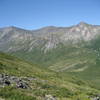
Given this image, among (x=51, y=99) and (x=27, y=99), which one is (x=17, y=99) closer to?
(x=27, y=99)

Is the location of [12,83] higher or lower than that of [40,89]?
higher

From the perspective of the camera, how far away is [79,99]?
94.7 ft

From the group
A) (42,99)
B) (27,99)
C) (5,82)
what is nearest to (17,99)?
(27,99)

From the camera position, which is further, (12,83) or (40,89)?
(40,89)

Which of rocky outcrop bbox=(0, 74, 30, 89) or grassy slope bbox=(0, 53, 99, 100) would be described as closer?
grassy slope bbox=(0, 53, 99, 100)

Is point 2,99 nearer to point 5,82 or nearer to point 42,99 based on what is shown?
point 42,99

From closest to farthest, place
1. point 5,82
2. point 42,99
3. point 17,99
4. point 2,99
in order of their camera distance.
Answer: point 2,99, point 17,99, point 42,99, point 5,82

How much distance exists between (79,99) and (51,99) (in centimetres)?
375

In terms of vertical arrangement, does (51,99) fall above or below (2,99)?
below

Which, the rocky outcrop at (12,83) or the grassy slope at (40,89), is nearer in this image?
the grassy slope at (40,89)

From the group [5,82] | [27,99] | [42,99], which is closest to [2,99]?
[27,99]

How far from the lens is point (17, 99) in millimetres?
22297

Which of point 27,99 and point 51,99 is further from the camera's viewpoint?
point 51,99

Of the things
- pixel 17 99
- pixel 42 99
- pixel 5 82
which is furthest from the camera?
pixel 5 82
